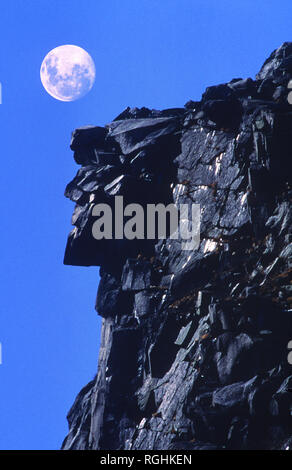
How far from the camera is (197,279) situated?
121 ft

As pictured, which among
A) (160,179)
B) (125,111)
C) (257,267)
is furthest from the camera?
(125,111)

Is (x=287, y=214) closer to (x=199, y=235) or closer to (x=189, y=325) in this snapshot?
(x=199, y=235)

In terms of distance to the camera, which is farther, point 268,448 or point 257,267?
point 257,267

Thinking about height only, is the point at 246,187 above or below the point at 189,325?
above

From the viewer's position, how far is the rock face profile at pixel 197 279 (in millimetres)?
29844

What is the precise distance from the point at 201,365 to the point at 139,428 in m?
5.59

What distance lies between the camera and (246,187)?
38000 mm

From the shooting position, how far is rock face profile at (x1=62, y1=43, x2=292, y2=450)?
1175 inches

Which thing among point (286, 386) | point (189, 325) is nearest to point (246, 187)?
point (189, 325)

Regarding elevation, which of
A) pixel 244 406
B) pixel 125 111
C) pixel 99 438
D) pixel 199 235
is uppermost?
→ pixel 125 111

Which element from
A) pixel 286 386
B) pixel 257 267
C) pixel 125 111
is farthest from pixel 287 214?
pixel 125 111

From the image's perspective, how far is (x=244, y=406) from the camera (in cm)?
2803

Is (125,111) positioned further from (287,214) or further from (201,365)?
(201,365)
